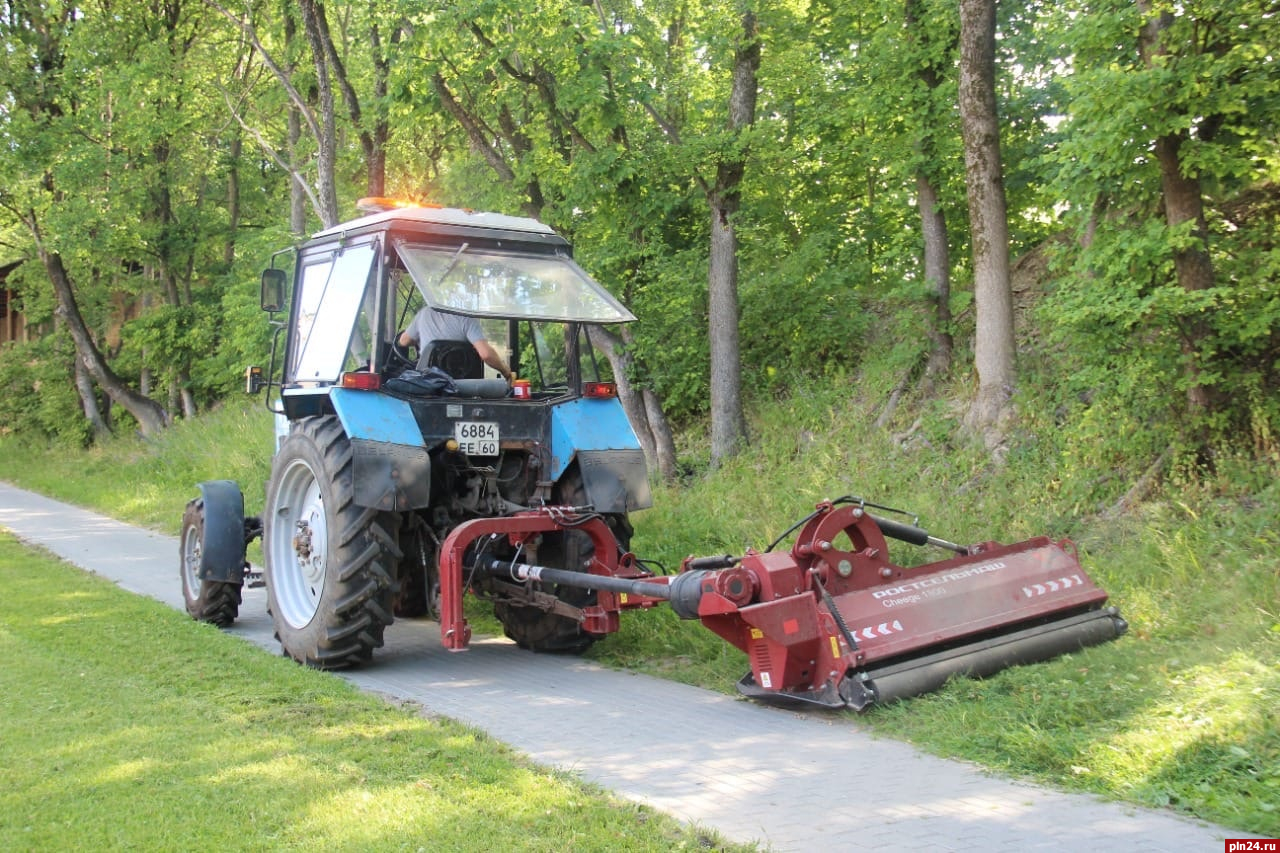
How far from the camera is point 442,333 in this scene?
27.5 ft

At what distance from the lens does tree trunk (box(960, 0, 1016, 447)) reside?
34.8ft

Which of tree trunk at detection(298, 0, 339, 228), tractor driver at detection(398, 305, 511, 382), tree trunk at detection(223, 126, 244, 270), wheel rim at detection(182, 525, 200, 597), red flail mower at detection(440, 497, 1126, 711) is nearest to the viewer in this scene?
red flail mower at detection(440, 497, 1126, 711)

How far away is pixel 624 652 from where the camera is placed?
8.39 m

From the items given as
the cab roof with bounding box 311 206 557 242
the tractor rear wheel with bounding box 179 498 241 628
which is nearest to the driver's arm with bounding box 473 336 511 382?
the cab roof with bounding box 311 206 557 242

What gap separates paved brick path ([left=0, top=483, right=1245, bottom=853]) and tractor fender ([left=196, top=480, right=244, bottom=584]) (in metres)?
0.68

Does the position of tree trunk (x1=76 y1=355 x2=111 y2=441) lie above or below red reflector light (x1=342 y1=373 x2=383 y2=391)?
above

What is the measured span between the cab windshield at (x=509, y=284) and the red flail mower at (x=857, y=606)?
1448 millimetres

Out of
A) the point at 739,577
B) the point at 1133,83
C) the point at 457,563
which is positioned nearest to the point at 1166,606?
the point at 739,577

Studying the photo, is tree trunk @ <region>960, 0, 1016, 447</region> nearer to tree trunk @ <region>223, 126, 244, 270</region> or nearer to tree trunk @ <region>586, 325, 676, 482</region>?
tree trunk @ <region>586, 325, 676, 482</region>

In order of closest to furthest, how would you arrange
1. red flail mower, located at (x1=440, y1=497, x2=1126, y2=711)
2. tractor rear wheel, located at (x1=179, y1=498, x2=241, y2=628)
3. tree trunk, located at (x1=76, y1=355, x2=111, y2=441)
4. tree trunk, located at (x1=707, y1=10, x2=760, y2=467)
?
red flail mower, located at (x1=440, y1=497, x2=1126, y2=711), tractor rear wheel, located at (x1=179, y1=498, x2=241, y2=628), tree trunk, located at (x1=707, y1=10, x2=760, y2=467), tree trunk, located at (x1=76, y1=355, x2=111, y2=441)

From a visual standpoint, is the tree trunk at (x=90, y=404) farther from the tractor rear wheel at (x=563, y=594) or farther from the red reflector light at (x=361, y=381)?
the red reflector light at (x=361, y=381)

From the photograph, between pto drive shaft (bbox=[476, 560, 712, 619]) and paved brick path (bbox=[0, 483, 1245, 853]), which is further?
pto drive shaft (bbox=[476, 560, 712, 619])

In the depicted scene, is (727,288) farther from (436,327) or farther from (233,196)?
(233,196)

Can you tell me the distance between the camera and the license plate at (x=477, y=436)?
8.02 m
